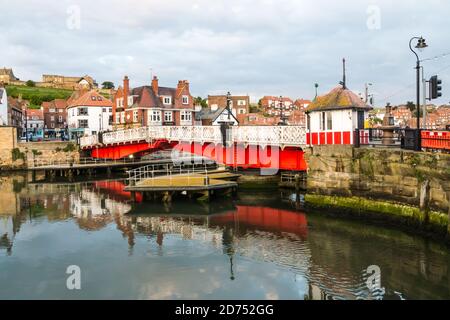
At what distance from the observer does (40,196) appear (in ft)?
129

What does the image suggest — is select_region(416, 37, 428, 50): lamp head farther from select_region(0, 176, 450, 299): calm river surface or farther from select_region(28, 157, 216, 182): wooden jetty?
select_region(28, 157, 216, 182): wooden jetty

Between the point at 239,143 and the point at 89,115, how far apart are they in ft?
201

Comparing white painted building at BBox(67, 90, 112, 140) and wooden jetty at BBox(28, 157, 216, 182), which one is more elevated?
white painted building at BBox(67, 90, 112, 140)

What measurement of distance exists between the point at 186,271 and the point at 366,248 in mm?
8537

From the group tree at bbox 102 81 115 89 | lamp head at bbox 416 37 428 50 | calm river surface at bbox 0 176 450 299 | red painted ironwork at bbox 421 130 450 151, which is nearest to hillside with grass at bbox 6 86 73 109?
tree at bbox 102 81 115 89

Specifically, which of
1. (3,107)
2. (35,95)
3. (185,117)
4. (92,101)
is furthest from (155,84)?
(35,95)

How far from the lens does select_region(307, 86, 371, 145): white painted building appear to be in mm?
26938

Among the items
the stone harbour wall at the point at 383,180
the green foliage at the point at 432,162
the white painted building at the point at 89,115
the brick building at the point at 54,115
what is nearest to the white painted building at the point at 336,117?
the stone harbour wall at the point at 383,180

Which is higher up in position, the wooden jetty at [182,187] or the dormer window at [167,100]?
the dormer window at [167,100]

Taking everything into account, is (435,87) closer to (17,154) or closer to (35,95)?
(17,154)

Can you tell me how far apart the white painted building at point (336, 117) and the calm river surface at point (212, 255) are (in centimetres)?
505

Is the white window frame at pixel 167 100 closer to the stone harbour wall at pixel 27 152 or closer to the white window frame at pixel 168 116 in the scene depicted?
the white window frame at pixel 168 116

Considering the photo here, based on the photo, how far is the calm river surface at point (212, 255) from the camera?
16.0 meters

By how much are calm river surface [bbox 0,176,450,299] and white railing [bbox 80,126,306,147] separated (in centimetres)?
487
